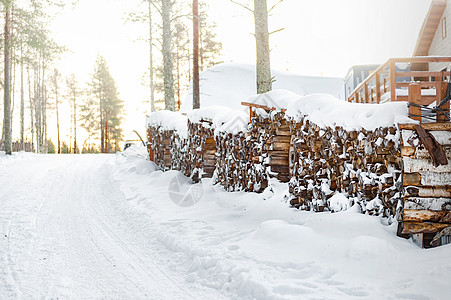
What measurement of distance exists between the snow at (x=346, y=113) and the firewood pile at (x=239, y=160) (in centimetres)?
154

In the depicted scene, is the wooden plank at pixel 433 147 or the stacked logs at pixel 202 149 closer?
the wooden plank at pixel 433 147

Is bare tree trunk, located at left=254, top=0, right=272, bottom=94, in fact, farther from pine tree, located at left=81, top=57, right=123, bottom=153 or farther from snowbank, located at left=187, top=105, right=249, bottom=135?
pine tree, located at left=81, top=57, right=123, bottom=153

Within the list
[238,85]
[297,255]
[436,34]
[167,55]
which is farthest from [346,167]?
[238,85]

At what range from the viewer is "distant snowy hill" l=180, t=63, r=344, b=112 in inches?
1101

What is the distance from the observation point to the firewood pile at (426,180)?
4.43 m

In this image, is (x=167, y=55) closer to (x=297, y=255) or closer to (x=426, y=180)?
(x=297, y=255)

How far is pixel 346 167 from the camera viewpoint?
541cm

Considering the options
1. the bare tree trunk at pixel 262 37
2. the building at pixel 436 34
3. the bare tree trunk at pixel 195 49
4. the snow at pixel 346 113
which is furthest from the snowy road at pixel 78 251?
the building at pixel 436 34

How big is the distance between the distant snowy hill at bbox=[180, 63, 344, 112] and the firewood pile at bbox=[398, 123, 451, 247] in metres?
21.9

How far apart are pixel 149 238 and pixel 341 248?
3.55 metres

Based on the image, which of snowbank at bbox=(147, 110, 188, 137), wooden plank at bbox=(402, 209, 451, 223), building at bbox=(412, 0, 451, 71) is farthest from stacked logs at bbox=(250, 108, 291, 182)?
building at bbox=(412, 0, 451, 71)

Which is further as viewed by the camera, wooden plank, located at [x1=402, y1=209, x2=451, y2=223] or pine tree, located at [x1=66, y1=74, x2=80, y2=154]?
pine tree, located at [x1=66, y1=74, x2=80, y2=154]

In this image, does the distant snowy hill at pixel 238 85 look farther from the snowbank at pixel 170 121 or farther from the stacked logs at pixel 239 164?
the stacked logs at pixel 239 164

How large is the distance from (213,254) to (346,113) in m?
3.05
